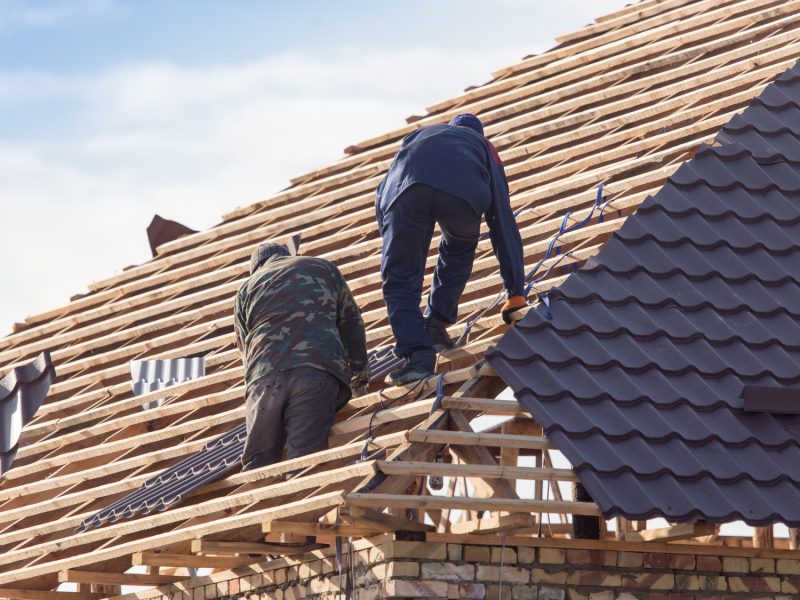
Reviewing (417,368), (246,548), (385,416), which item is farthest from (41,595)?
(417,368)

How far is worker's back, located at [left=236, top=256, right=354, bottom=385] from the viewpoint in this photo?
24.6 feet

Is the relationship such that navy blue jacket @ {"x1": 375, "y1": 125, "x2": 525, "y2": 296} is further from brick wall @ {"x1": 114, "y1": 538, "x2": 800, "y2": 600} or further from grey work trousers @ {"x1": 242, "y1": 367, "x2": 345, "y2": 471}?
brick wall @ {"x1": 114, "y1": 538, "x2": 800, "y2": 600}

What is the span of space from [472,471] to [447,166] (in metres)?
1.75

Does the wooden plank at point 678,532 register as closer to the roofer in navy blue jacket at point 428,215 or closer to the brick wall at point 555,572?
the brick wall at point 555,572

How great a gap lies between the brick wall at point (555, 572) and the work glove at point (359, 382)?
901 millimetres

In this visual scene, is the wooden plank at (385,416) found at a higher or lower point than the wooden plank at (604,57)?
lower

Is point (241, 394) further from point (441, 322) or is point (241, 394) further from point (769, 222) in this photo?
point (769, 222)

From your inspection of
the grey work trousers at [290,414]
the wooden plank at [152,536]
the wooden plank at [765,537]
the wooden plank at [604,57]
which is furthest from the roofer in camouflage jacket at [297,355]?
the wooden plank at [604,57]

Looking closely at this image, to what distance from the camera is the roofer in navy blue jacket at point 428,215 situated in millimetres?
7438

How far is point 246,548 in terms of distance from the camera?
24.0 feet

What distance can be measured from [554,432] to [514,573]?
27.8 inches

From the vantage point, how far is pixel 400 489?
6680 millimetres

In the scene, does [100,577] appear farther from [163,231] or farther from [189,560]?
[163,231]

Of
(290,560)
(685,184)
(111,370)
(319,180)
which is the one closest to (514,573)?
(290,560)
